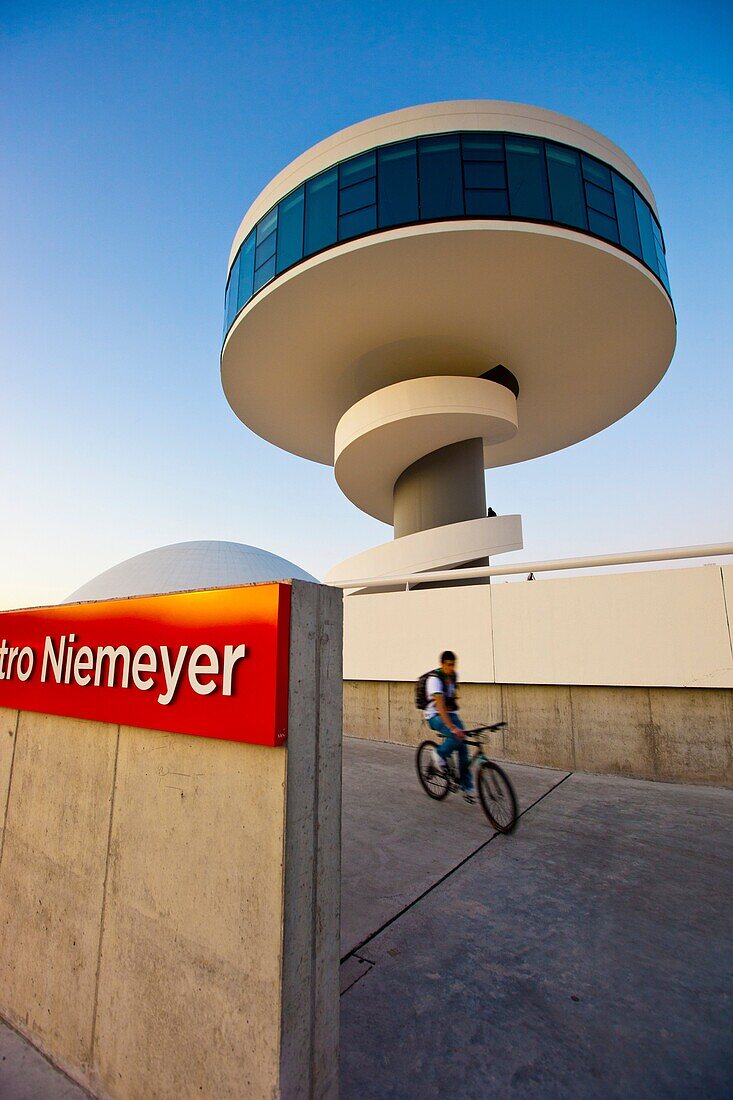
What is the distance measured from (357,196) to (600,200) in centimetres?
668

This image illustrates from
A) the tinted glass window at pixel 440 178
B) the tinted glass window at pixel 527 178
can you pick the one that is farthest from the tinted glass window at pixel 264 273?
the tinted glass window at pixel 527 178

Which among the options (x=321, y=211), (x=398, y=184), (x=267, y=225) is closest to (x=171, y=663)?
(x=398, y=184)

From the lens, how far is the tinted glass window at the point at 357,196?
14.4 m

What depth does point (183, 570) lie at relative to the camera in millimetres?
60750

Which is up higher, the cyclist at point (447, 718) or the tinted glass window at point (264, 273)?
the tinted glass window at point (264, 273)

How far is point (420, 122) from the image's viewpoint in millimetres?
14234

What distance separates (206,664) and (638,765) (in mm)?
8158

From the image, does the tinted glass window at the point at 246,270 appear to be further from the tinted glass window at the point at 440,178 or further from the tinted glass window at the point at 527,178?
the tinted glass window at the point at 527,178

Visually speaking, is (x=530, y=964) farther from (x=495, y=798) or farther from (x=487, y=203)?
(x=487, y=203)

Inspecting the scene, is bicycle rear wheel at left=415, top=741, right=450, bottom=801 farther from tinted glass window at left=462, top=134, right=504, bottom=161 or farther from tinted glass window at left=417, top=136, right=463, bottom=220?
tinted glass window at left=462, top=134, right=504, bottom=161

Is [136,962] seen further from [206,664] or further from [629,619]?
[629,619]

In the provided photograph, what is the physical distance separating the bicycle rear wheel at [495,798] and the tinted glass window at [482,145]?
50.1 feet

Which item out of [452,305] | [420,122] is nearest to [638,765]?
[452,305]

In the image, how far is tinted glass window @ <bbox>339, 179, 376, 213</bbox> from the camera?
14359 millimetres
